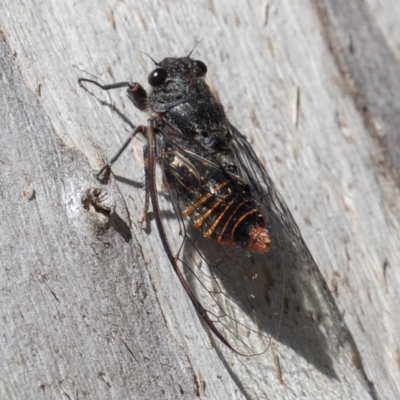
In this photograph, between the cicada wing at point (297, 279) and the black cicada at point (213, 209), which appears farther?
the cicada wing at point (297, 279)

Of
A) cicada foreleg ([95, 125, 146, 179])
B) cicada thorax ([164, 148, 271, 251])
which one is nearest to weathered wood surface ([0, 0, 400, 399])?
cicada foreleg ([95, 125, 146, 179])

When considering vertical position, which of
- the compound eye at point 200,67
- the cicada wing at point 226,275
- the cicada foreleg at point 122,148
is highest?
the compound eye at point 200,67

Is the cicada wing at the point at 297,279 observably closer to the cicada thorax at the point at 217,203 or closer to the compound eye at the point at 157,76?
the cicada thorax at the point at 217,203

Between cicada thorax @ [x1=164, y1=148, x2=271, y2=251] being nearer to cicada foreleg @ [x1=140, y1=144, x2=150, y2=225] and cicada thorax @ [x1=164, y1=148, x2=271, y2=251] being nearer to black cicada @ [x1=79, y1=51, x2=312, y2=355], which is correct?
black cicada @ [x1=79, y1=51, x2=312, y2=355]

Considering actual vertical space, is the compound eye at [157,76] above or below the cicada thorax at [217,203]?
above

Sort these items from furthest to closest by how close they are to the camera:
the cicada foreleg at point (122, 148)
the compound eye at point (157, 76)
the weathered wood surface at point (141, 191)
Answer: the compound eye at point (157, 76) < the cicada foreleg at point (122, 148) < the weathered wood surface at point (141, 191)

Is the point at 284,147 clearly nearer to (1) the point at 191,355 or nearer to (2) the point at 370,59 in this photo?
(2) the point at 370,59

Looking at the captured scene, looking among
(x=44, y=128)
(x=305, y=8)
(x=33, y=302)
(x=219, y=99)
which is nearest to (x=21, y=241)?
(x=33, y=302)

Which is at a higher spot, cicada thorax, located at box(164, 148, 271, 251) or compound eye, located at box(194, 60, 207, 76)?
compound eye, located at box(194, 60, 207, 76)

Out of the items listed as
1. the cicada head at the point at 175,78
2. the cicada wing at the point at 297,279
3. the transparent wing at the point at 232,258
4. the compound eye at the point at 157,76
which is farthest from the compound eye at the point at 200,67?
the cicada wing at the point at 297,279

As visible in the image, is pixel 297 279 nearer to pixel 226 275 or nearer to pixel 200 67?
pixel 226 275
